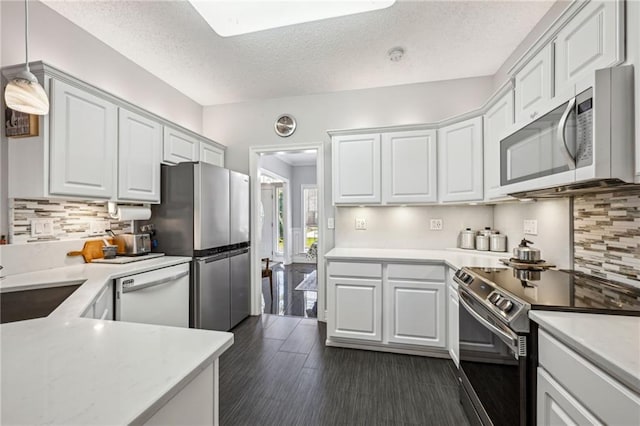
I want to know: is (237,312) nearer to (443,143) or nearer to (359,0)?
(443,143)

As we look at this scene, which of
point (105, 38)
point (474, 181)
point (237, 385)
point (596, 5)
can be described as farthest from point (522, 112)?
point (105, 38)

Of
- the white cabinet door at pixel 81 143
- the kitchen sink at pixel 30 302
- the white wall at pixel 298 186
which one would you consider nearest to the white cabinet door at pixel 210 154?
the white cabinet door at pixel 81 143

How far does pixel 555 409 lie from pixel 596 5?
5.51ft

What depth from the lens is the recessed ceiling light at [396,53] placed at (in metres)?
2.52

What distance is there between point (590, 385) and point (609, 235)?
3.67 ft

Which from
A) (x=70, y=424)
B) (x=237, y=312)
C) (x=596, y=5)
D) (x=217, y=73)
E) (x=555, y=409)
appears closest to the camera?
(x=70, y=424)

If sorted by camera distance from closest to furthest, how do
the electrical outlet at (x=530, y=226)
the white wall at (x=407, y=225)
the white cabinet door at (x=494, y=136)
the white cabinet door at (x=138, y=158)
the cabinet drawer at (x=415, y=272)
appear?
the white cabinet door at (x=494, y=136) < the electrical outlet at (x=530, y=226) < the white cabinet door at (x=138, y=158) < the cabinet drawer at (x=415, y=272) < the white wall at (x=407, y=225)

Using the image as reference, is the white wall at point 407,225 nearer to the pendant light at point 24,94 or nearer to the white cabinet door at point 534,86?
the white cabinet door at point 534,86

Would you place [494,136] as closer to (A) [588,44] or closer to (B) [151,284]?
(A) [588,44]

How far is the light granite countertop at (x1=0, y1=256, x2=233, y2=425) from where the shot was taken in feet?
1.61

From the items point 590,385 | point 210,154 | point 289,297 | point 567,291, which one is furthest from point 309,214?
point 590,385

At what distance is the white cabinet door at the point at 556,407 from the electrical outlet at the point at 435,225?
2094mm

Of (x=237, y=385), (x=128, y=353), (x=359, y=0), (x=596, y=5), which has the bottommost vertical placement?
(x=237, y=385)

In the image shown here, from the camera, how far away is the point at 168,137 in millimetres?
2811
